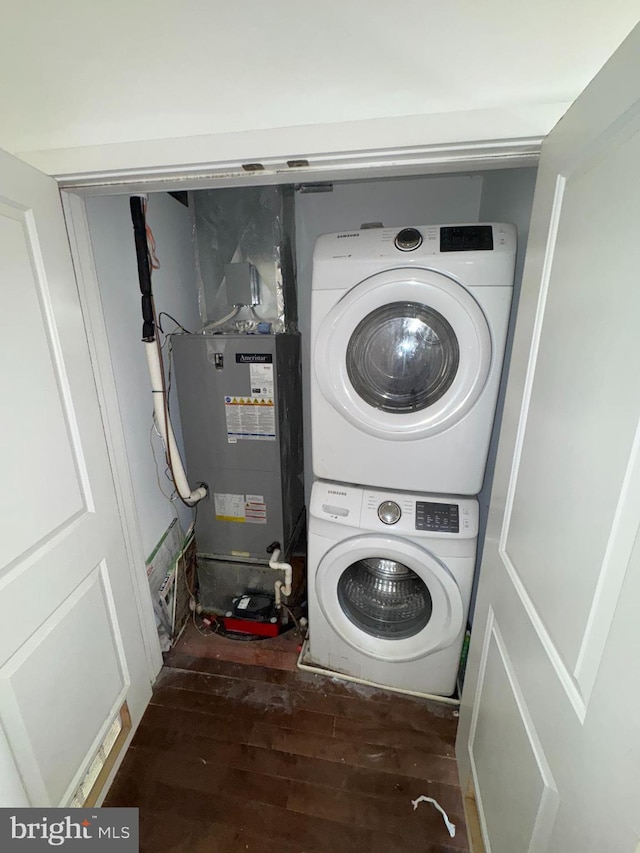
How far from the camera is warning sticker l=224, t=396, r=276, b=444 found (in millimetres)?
1562

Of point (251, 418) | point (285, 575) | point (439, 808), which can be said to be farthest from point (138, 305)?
point (439, 808)

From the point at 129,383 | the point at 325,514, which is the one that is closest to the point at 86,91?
the point at 129,383

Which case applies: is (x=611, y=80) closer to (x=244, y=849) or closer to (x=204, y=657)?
(x=244, y=849)

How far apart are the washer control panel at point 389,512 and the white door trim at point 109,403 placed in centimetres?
93

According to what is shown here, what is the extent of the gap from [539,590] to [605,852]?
347 millimetres

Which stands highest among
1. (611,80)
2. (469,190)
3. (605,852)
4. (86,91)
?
(469,190)

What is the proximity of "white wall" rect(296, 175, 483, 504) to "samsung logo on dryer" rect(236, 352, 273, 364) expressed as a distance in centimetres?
54

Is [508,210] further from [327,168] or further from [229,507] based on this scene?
[229,507]

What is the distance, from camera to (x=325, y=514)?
1364mm

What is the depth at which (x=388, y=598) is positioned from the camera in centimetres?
158

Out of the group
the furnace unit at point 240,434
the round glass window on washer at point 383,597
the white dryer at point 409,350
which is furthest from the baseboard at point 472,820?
the furnace unit at point 240,434

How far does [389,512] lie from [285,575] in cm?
74

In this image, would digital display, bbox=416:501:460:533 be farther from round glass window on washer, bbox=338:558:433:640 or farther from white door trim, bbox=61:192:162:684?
white door trim, bbox=61:192:162:684

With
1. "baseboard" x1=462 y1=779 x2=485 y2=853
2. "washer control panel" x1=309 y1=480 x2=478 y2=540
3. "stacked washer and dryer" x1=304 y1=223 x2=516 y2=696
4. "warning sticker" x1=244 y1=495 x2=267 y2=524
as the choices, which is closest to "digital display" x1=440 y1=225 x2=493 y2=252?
"stacked washer and dryer" x1=304 y1=223 x2=516 y2=696
